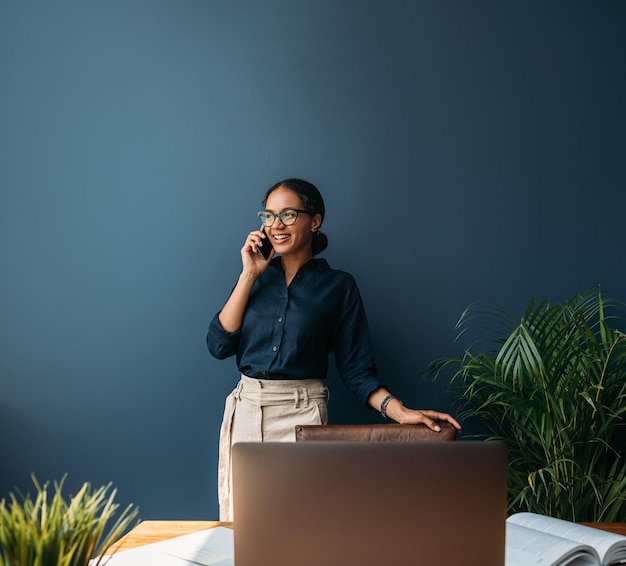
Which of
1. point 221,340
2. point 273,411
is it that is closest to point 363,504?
point 273,411

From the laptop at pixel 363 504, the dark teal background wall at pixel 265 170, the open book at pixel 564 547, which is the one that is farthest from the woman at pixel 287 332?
the laptop at pixel 363 504

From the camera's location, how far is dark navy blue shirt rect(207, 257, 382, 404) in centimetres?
262

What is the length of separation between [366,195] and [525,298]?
86 cm

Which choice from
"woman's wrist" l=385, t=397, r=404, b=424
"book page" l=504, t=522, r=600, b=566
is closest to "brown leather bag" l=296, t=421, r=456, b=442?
"woman's wrist" l=385, t=397, r=404, b=424

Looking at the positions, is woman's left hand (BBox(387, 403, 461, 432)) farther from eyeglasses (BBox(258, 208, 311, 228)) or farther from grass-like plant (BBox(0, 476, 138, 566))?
grass-like plant (BBox(0, 476, 138, 566))

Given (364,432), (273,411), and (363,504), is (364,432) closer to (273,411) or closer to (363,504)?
(273,411)

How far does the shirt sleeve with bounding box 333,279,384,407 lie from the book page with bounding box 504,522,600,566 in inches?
47.3

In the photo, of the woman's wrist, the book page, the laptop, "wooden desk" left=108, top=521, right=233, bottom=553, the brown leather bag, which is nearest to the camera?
the laptop

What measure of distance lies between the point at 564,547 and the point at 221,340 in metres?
1.56

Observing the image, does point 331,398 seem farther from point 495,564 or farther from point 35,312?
point 495,564

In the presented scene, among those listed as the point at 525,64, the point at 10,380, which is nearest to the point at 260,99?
the point at 525,64

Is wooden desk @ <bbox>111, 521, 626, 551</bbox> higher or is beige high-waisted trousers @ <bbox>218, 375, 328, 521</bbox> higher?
beige high-waisted trousers @ <bbox>218, 375, 328, 521</bbox>

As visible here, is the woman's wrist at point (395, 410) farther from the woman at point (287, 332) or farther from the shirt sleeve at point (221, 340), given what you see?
the shirt sleeve at point (221, 340)

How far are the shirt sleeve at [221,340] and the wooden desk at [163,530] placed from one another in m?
0.97
